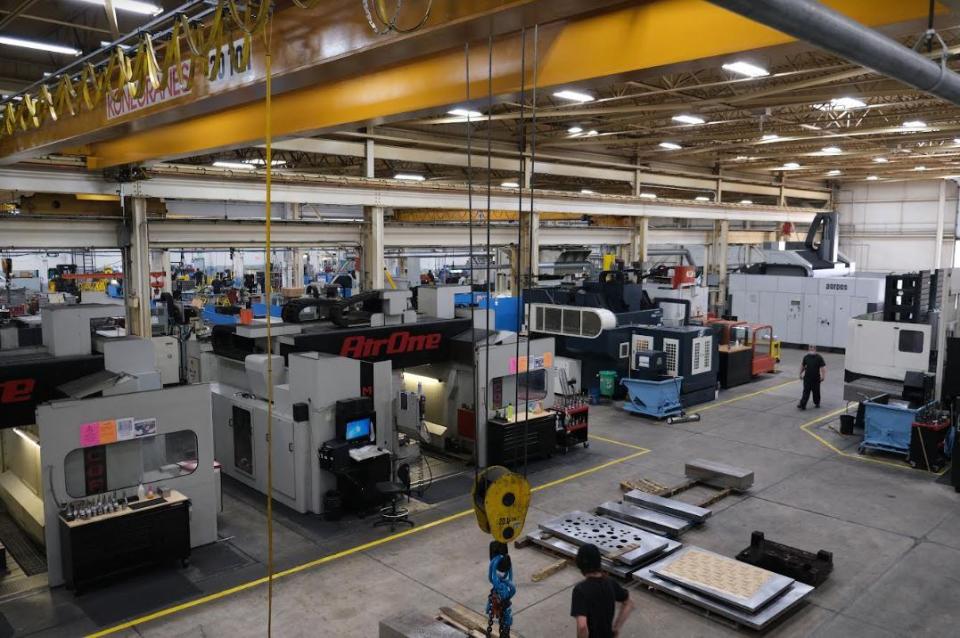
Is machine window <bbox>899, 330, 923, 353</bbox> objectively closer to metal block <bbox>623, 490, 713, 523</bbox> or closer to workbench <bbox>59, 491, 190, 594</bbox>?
metal block <bbox>623, 490, 713, 523</bbox>

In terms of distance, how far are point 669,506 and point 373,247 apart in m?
8.19

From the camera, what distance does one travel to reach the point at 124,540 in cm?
648

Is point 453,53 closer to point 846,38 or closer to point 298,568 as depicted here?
point 846,38

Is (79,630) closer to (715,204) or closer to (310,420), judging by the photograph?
(310,420)

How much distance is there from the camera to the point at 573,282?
1723 centimetres

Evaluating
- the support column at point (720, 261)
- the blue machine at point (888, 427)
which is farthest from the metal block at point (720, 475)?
the support column at point (720, 261)

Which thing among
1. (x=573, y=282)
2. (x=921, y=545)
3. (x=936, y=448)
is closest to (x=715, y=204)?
(x=573, y=282)

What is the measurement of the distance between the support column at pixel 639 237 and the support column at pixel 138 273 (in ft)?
45.8

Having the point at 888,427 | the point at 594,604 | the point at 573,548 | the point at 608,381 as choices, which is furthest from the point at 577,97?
the point at 594,604

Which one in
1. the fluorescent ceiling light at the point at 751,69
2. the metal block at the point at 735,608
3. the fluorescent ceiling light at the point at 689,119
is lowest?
the metal block at the point at 735,608

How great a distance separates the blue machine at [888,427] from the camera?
10.3 meters

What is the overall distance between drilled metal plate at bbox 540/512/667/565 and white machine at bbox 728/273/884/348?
14.6 m

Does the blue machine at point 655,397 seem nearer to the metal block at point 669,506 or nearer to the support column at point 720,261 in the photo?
the metal block at point 669,506

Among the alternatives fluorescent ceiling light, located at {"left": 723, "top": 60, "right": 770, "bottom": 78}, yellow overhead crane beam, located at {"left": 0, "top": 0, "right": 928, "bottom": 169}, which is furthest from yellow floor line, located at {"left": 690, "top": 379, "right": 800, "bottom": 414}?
yellow overhead crane beam, located at {"left": 0, "top": 0, "right": 928, "bottom": 169}
